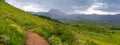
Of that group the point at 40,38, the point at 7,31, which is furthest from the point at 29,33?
the point at 7,31

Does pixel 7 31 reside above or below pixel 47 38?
above

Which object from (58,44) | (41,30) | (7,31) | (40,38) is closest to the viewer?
(7,31)

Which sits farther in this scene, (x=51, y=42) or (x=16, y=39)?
(x=51, y=42)

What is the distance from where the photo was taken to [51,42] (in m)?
44.4

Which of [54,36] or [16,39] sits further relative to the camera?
[54,36]

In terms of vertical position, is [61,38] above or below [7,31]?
below

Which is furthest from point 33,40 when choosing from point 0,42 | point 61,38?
point 0,42

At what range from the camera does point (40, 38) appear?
46.4m

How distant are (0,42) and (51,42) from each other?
11.1m

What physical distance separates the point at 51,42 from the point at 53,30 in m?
6.31

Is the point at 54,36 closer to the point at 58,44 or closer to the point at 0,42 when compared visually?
the point at 58,44

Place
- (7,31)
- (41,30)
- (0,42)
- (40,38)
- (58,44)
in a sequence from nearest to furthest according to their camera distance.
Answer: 1. (0,42)
2. (7,31)
3. (58,44)
4. (40,38)
5. (41,30)

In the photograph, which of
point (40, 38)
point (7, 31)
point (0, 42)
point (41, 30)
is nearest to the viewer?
point (0, 42)

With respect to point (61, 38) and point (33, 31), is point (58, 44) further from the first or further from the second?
point (33, 31)
